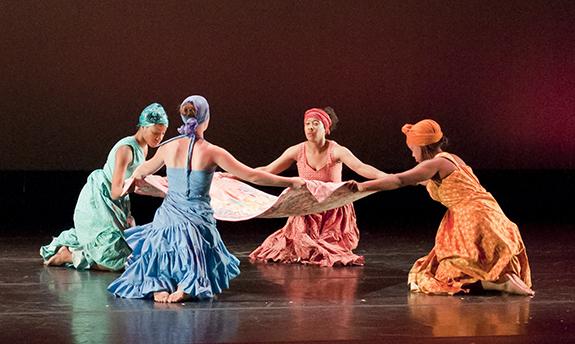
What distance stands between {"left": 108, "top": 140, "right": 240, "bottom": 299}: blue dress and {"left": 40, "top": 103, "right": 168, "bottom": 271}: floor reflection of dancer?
30.2 inches

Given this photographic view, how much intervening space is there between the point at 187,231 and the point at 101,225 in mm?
1175

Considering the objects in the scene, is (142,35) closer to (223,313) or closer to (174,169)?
(174,169)

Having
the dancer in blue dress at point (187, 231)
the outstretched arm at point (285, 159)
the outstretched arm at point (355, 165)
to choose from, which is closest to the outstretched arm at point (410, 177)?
the dancer in blue dress at point (187, 231)

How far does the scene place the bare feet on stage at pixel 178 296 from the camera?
5.18m

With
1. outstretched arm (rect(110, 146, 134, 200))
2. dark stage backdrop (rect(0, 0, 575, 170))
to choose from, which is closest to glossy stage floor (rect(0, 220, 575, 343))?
outstretched arm (rect(110, 146, 134, 200))

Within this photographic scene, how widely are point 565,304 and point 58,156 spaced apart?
5971 mm

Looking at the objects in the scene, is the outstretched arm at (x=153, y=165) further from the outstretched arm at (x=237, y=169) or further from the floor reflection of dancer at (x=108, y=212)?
the floor reflection of dancer at (x=108, y=212)

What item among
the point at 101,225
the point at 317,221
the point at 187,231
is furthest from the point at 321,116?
the point at 187,231

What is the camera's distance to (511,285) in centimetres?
549

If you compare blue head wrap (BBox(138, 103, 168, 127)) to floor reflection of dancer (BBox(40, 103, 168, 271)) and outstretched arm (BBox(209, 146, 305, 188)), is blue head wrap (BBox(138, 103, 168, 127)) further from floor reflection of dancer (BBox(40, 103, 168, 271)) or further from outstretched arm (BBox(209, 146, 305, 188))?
outstretched arm (BBox(209, 146, 305, 188))

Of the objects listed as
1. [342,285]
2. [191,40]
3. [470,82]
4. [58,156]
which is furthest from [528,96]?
Result: [342,285]

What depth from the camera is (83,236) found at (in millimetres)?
6332

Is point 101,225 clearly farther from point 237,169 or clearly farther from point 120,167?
point 237,169

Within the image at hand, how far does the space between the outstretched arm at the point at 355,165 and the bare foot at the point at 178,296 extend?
1745 mm
